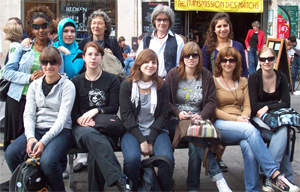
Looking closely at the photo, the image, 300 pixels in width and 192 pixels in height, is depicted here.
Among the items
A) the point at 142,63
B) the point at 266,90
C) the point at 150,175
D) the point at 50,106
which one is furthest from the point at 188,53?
the point at 50,106

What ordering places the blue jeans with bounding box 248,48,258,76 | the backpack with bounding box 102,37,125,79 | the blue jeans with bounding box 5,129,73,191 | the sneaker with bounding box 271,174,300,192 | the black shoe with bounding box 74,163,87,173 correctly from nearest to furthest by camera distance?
1. the blue jeans with bounding box 5,129,73,191
2. the sneaker with bounding box 271,174,300,192
3. the backpack with bounding box 102,37,125,79
4. the black shoe with bounding box 74,163,87,173
5. the blue jeans with bounding box 248,48,258,76

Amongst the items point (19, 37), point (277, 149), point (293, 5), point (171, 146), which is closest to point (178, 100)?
point (171, 146)

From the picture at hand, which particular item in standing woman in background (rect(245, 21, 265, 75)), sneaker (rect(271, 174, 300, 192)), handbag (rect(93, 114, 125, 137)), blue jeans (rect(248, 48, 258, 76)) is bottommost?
sneaker (rect(271, 174, 300, 192))

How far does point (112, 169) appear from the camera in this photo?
3.25 meters

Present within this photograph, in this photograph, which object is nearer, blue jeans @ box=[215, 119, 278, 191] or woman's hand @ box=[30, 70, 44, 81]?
blue jeans @ box=[215, 119, 278, 191]

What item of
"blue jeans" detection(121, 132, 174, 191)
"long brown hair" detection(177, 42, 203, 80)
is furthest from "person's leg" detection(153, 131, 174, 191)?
"long brown hair" detection(177, 42, 203, 80)

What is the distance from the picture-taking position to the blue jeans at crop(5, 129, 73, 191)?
3.24m

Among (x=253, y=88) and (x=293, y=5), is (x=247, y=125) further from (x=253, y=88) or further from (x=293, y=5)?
(x=293, y=5)

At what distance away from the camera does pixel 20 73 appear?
3.88m

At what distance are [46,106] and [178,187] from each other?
5.74ft

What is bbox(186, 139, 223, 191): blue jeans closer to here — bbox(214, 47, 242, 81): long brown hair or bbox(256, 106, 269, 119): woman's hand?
bbox(256, 106, 269, 119): woman's hand

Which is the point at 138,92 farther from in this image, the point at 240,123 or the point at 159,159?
the point at 240,123

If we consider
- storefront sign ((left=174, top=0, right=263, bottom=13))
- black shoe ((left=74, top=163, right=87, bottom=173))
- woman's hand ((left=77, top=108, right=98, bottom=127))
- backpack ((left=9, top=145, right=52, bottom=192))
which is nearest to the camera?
backpack ((left=9, top=145, right=52, bottom=192))

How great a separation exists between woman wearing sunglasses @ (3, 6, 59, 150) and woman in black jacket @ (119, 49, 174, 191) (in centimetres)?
95
